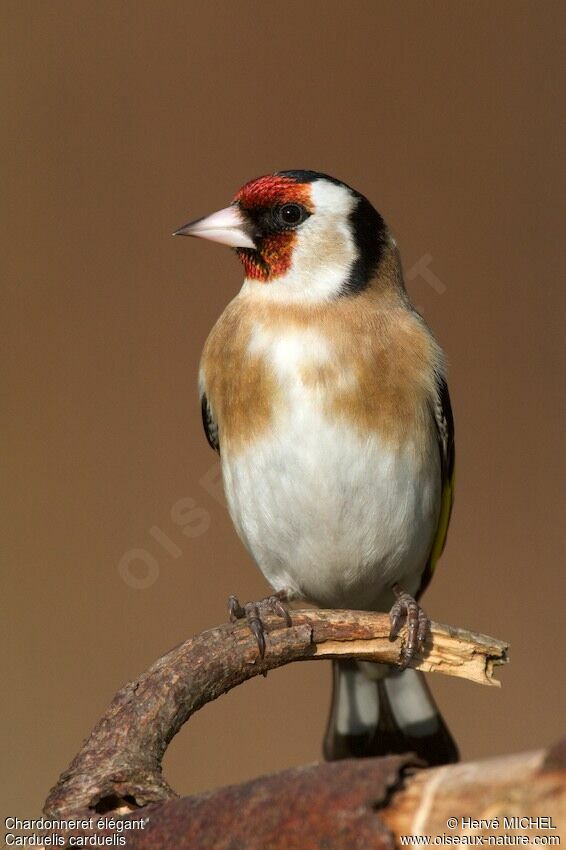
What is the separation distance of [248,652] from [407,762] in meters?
0.63

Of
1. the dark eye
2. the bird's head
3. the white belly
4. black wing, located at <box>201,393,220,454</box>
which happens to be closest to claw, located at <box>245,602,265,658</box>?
the white belly

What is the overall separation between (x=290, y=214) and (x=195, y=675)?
1.11 metres

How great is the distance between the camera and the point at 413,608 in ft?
5.98

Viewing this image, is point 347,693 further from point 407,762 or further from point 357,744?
point 407,762

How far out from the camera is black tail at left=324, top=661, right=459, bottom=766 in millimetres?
2287

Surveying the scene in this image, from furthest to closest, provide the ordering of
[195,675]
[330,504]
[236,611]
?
1. [330,504]
2. [236,611]
3. [195,675]

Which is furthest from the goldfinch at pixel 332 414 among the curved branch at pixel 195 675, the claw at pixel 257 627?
the claw at pixel 257 627

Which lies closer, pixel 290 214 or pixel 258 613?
pixel 258 613

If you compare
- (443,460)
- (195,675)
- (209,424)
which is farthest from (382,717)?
(195,675)

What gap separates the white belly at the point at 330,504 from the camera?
1.97 metres

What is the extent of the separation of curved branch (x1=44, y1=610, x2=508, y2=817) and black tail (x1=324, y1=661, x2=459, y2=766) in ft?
1.97

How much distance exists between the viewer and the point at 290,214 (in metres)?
2.18

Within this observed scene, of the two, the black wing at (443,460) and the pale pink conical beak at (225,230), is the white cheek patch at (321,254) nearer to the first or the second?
the pale pink conical beak at (225,230)

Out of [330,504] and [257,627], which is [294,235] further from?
[257,627]
